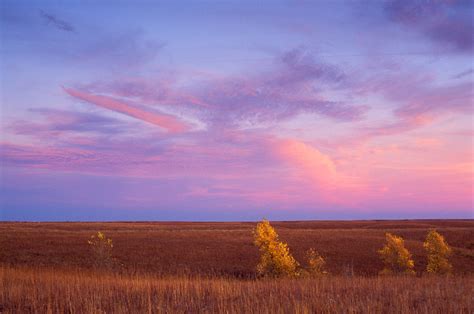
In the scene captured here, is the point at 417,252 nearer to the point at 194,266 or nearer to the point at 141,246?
the point at 194,266

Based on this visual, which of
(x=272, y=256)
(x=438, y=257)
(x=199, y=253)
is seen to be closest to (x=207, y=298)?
(x=272, y=256)

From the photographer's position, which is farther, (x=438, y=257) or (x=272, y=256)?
(x=438, y=257)

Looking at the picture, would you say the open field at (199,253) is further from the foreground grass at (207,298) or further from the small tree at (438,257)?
the foreground grass at (207,298)

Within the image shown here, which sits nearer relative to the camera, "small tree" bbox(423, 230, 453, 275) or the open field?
"small tree" bbox(423, 230, 453, 275)

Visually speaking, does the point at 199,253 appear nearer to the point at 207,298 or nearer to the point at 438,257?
the point at 438,257

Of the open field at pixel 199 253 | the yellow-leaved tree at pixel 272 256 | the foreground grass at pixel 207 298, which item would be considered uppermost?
the foreground grass at pixel 207 298

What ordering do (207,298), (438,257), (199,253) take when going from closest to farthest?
1. (207,298)
2. (438,257)
3. (199,253)

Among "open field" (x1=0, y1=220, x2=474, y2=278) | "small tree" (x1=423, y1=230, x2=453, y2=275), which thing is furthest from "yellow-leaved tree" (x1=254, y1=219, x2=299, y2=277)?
"small tree" (x1=423, y1=230, x2=453, y2=275)

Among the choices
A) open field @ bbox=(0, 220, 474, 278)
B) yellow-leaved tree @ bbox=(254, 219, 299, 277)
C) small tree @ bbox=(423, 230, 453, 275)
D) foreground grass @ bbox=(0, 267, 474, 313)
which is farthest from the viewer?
open field @ bbox=(0, 220, 474, 278)

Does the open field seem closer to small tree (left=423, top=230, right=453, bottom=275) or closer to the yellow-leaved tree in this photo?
small tree (left=423, top=230, right=453, bottom=275)

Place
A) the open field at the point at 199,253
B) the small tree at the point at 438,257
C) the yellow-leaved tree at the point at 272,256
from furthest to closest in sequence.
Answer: the open field at the point at 199,253
the small tree at the point at 438,257
the yellow-leaved tree at the point at 272,256

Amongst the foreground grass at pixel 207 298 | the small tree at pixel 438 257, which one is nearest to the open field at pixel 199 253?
the small tree at pixel 438 257

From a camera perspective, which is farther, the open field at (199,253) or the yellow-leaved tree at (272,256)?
the open field at (199,253)

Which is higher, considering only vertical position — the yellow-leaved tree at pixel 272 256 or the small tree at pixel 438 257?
the yellow-leaved tree at pixel 272 256
